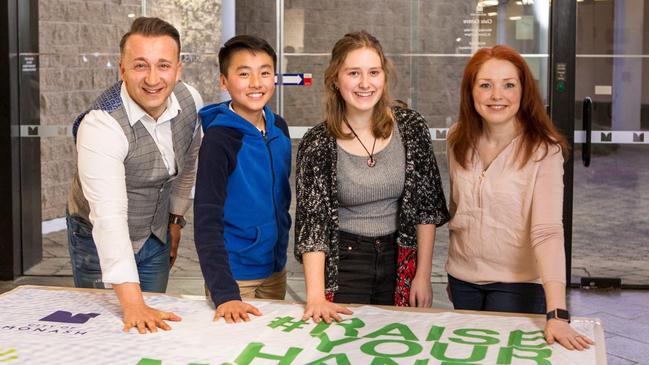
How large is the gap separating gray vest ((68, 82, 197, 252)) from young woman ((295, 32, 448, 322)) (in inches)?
16.9

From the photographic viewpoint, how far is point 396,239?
2.94 meters

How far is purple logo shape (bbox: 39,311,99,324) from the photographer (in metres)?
2.59

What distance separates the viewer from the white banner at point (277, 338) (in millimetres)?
2277

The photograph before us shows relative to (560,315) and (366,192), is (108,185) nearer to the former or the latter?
(366,192)

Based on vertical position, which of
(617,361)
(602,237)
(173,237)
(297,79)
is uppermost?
(297,79)

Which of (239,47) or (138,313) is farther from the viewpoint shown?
(239,47)

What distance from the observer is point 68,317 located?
2.61m

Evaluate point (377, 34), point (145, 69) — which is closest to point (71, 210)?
point (145, 69)

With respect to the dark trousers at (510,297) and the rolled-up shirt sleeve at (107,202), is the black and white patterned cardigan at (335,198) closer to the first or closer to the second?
the dark trousers at (510,297)

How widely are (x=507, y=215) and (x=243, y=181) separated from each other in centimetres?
83

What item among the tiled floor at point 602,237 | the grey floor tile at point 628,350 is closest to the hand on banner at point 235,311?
the grey floor tile at point 628,350

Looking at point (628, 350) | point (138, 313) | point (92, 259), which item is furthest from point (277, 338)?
point (628, 350)

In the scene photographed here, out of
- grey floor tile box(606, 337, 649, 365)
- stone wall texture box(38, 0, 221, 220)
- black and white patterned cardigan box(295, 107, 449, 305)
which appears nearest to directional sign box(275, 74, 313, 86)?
stone wall texture box(38, 0, 221, 220)

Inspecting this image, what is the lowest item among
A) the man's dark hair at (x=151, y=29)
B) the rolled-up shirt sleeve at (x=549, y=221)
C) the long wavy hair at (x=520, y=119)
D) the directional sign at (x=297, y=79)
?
the rolled-up shirt sleeve at (x=549, y=221)
